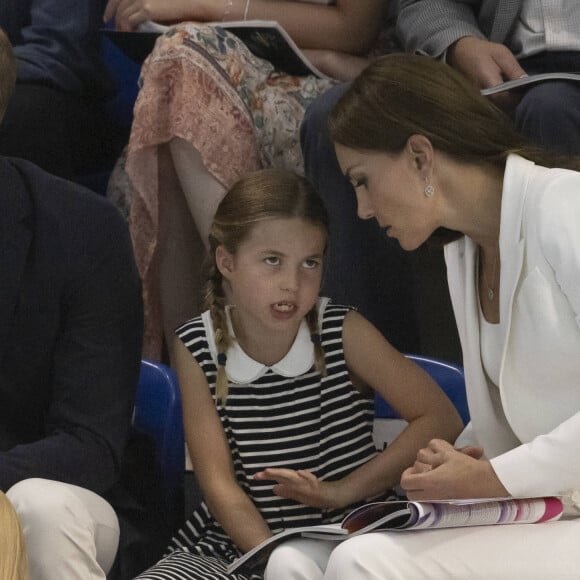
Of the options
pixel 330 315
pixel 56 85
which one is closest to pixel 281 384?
pixel 330 315

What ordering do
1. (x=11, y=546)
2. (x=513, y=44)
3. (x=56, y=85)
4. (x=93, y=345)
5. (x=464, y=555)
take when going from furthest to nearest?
(x=56, y=85) → (x=513, y=44) → (x=93, y=345) → (x=464, y=555) → (x=11, y=546)

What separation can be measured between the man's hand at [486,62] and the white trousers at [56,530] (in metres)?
1.20

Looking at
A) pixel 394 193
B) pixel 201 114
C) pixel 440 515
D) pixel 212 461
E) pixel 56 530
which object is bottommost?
pixel 212 461

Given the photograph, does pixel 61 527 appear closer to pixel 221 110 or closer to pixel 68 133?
pixel 221 110

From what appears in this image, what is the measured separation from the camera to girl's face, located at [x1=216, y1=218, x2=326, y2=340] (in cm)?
212

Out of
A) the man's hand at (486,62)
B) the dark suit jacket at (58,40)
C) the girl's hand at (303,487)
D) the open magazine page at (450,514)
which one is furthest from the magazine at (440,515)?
the dark suit jacket at (58,40)

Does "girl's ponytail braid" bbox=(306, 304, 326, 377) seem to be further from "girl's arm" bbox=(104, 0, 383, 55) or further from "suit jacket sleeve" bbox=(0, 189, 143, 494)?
"girl's arm" bbox=(104, 0, 383, 55)

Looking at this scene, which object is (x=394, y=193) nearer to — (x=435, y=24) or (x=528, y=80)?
(x=528, y=80)

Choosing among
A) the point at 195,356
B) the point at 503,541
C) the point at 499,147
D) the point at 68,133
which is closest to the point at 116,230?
the point at 195,356

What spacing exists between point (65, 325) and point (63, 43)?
1224 mm

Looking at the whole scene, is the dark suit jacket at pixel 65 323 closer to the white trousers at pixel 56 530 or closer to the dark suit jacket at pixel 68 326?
the dark suit jacket at pixel 68 326

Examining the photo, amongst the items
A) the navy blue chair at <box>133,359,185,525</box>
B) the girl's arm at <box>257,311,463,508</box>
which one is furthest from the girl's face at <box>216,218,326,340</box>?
the navy blue chair at <box>133,359,185,525</box>

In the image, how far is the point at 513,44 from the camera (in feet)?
8.30

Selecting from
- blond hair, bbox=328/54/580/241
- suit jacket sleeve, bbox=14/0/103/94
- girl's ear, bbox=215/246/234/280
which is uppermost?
blond hair, bbox=328/54/580/241
